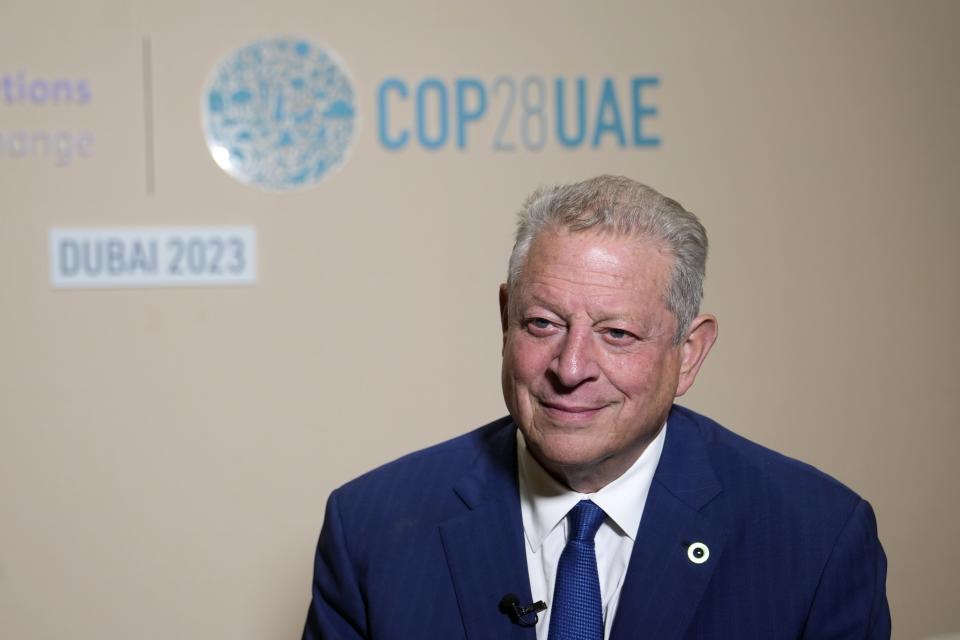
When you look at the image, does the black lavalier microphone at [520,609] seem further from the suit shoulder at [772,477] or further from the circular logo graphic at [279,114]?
the circular logo graphic at [279,114]

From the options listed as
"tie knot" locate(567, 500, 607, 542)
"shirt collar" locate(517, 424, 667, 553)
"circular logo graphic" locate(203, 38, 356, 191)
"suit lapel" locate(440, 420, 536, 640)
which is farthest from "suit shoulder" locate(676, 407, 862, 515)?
"circular logo graphic" locate(203, 38, 356, 191)

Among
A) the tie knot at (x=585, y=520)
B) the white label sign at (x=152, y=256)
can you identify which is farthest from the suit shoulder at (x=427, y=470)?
the white label sign at (x=152, y=256)

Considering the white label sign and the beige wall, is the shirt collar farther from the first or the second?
the white label sign

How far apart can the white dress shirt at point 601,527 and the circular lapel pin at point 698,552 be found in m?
0.08

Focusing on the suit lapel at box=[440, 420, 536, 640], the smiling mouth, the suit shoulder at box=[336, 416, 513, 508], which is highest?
the smiling mouth

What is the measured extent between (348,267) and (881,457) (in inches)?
58.7

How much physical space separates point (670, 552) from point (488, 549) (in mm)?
256

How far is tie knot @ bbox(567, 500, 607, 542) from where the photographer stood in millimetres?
1415

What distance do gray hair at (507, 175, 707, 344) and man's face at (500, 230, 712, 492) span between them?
0.01 meters

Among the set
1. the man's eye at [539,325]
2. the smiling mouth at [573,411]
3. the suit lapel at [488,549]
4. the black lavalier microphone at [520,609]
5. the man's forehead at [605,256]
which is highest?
the man's forehead at [605,256]

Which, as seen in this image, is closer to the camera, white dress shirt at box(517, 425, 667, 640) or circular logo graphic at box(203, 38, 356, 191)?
white dress shirt at box(517, 425, 667, 640)

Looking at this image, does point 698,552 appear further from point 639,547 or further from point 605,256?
point 605,256

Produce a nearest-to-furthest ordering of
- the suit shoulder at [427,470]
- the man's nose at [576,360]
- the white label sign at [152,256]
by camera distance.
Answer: the man's nose at [576,360] < the suit shoulder at [427,470] < the white label sign at [152,256]

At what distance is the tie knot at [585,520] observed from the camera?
1.42 m
